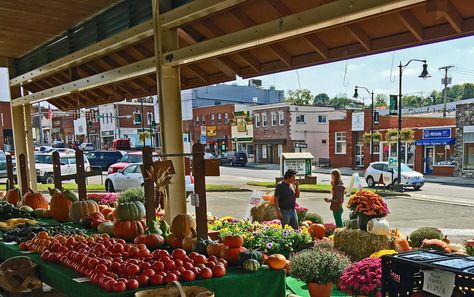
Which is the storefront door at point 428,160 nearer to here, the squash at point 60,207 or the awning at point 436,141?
the awning at point 436,141

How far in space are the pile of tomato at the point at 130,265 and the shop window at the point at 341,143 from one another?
34.0 metres

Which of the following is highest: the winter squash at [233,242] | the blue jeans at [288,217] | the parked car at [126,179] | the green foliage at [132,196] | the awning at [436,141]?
the winter squash at [233,242]

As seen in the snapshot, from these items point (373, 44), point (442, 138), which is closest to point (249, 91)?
point (442, 138)

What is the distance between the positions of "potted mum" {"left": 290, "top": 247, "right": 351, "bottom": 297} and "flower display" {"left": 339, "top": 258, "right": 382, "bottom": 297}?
38 cm

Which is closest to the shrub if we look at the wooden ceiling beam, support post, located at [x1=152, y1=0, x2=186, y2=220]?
support post, located at [x1=152, y1=0, x2=186, y2=220]

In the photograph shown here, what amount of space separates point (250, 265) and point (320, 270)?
54.5 inches

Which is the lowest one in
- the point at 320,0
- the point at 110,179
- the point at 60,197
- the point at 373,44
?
the point at 110,179

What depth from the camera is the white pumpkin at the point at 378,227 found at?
5777 mm

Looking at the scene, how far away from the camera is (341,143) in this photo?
36219 mm

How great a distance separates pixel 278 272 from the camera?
3.49 meters

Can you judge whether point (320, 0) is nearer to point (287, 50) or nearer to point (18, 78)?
point (287, 50)

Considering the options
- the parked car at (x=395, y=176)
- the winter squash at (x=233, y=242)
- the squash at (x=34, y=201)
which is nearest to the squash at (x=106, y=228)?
the winter squash at (x=233, y=242)

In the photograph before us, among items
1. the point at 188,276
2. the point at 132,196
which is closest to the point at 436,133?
the point at 132,196

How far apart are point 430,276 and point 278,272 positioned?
4.52ft
